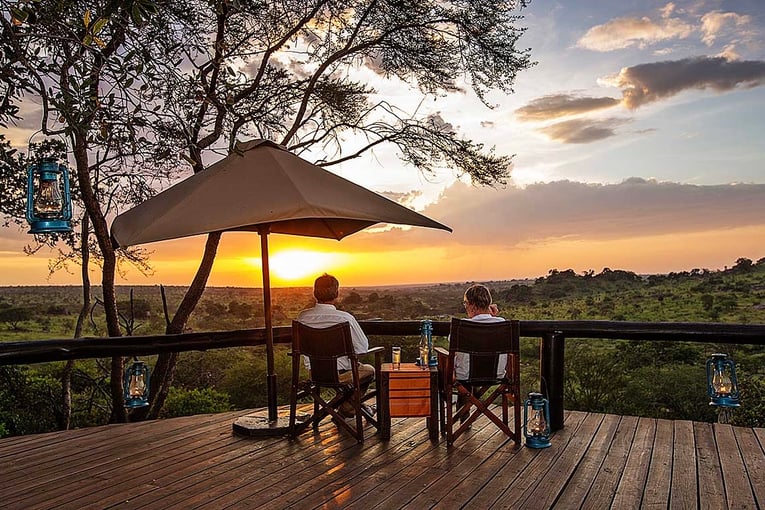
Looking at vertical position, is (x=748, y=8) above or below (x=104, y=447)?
above

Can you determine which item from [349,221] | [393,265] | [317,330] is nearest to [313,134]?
[393,265]

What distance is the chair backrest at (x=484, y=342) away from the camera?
4270mm

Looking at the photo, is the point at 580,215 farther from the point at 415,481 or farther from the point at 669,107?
the point at 415,481

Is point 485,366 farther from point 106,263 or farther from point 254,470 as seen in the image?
point 106,263

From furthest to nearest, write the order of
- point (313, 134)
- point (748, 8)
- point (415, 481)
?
point (313, 134), point (748, 8), point (415, 481)

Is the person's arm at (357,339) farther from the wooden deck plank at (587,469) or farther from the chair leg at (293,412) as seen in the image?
the wooden deck plank at (587,469)

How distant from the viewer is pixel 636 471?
3.77 m

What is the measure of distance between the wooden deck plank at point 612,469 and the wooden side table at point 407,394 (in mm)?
1201

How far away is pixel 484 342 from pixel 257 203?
5.66 ft

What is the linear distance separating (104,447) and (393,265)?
5416mm

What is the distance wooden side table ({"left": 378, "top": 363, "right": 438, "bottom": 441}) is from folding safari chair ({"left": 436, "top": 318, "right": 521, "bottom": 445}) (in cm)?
17

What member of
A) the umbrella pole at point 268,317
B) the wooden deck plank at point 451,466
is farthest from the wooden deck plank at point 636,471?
the umbrella pole at point 268,317

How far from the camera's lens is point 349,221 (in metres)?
5.25

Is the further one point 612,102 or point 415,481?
point 612,102
